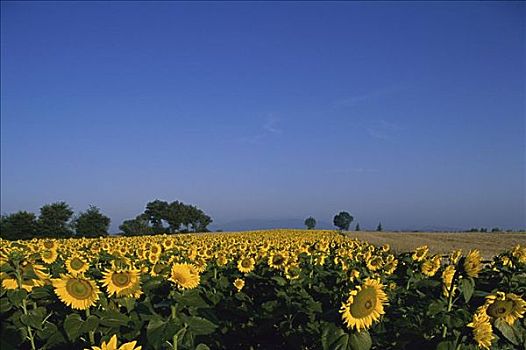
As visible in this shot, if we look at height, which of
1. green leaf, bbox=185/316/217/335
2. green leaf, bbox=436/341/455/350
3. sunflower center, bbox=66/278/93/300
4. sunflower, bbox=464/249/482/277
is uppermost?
sunflower, bbox=464/249/482/277

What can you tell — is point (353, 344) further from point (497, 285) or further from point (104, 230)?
point (104, 230)

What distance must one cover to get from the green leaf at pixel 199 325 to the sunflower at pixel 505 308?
181 centimetres

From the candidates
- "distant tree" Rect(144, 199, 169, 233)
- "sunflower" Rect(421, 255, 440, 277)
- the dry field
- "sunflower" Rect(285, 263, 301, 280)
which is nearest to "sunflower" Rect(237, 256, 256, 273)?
"sunflower" Rect(285, 263, 301, 280)

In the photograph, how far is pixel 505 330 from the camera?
3.18 m

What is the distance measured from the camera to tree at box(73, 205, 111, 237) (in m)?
45.8

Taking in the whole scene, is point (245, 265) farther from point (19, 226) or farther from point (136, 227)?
point (136, 227)

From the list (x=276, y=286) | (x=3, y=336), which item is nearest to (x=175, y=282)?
(x=3, y=336)

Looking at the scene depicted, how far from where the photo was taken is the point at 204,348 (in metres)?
2.71

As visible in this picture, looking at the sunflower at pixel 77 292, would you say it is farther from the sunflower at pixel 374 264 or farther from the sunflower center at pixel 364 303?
the sunflower at pixel 374 264

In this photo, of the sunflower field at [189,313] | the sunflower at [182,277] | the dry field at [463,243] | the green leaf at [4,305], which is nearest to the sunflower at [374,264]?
the sunflower field at [189,313]

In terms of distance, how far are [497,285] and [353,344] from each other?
3.05 meters

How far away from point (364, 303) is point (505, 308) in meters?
1.17

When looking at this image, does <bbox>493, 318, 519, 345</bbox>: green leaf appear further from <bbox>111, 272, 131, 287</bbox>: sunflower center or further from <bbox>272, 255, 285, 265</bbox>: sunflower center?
<bbox>272, 255, 285, 265</bbox>: sunflower center

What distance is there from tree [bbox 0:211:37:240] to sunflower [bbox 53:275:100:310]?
44057mm
